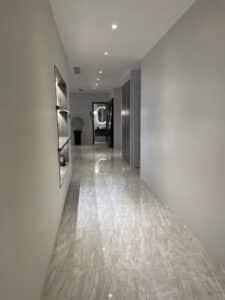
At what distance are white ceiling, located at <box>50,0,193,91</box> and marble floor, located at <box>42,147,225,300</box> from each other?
276cm

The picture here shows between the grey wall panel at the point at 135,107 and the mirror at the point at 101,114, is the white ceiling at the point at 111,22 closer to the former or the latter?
the grey wall panel at the point at 135,107

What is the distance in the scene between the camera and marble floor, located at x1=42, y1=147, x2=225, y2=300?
1.73 meters

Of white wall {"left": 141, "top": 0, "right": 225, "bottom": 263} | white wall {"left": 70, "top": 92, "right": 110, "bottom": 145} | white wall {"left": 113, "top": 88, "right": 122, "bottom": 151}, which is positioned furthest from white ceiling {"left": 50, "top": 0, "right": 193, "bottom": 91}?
white wall {"left": 70, "top": 92, "right": 110, "bottom": 145}

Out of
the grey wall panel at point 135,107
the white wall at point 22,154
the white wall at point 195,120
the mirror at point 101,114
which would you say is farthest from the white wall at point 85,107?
the white wall at point 22,154

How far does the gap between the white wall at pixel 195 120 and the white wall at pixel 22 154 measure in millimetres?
1657

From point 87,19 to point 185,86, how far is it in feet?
5.30

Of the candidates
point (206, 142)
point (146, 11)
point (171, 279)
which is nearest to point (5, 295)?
point (171, 279)

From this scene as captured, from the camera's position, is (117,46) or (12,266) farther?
(117,46)

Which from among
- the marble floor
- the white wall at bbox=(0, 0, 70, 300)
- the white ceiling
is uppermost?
the white ceiling

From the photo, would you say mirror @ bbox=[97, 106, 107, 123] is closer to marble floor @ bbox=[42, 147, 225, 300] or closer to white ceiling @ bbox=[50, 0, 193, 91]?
white ceiling @ bbox=[50, 0, 193, 91]

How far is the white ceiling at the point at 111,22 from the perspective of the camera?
8.12 feet

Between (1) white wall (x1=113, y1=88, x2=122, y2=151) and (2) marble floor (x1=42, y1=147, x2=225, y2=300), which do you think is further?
(1) white wall (x1=113, y1=88, x2=122, y2=151)

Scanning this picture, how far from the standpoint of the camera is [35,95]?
1646 mm

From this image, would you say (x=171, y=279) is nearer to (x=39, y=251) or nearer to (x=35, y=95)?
(x=39, y=251)
